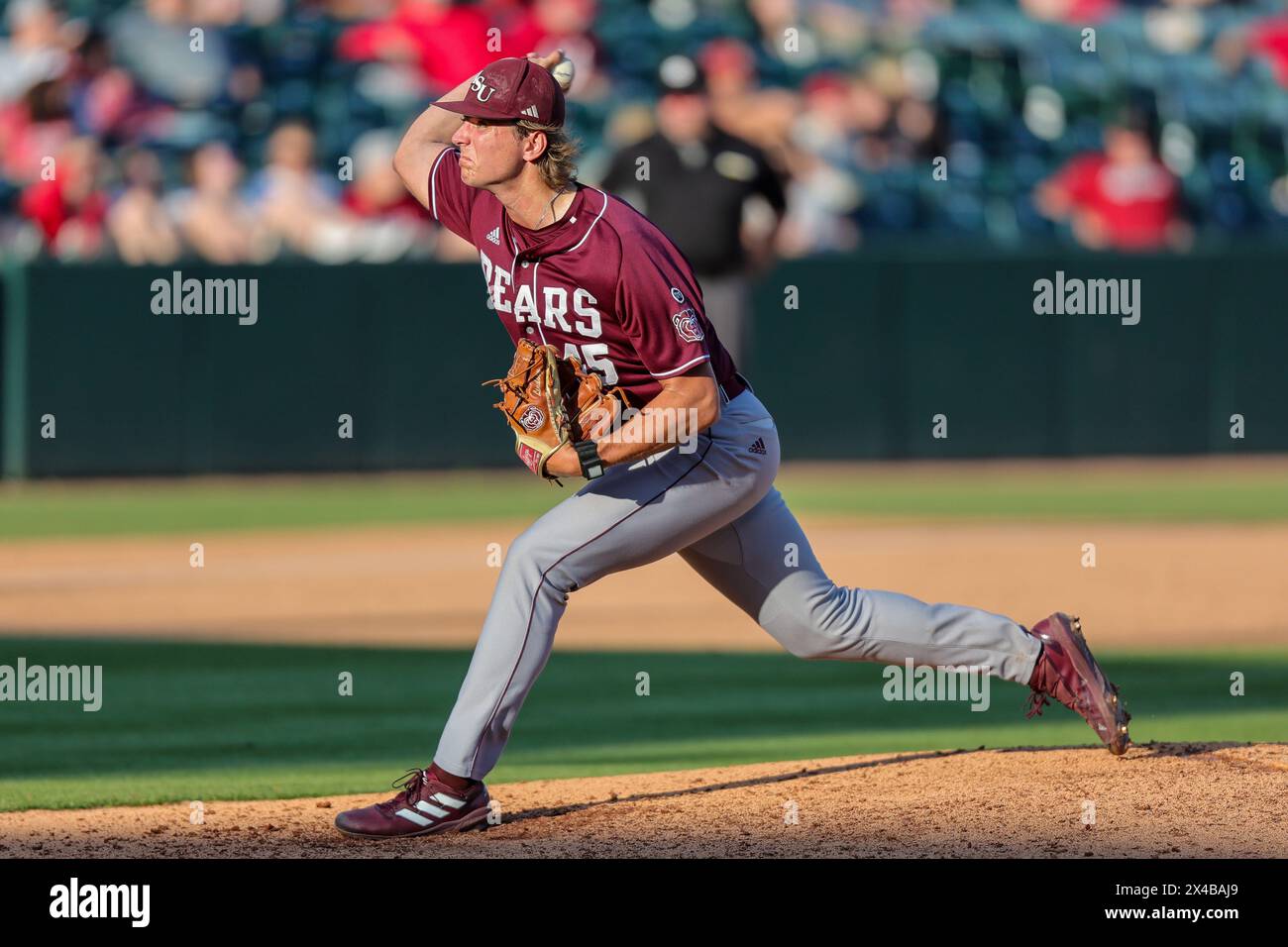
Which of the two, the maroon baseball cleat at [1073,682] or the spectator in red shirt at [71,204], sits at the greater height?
the spectator in red shirt at [71,204]

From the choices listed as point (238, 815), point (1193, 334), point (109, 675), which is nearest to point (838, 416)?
point (1193, 334)

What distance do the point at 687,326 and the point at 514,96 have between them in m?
0.69

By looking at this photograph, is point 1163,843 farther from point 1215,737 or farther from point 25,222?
point 25,222

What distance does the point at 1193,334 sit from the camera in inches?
722

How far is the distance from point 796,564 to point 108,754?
2751mm

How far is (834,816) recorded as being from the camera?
5406mm

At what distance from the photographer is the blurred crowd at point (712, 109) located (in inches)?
682

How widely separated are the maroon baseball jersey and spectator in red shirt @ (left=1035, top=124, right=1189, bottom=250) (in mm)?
14037

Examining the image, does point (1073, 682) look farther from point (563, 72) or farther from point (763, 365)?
point (763, 365)

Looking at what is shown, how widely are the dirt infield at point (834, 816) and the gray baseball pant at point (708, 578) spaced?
342 millimetres
